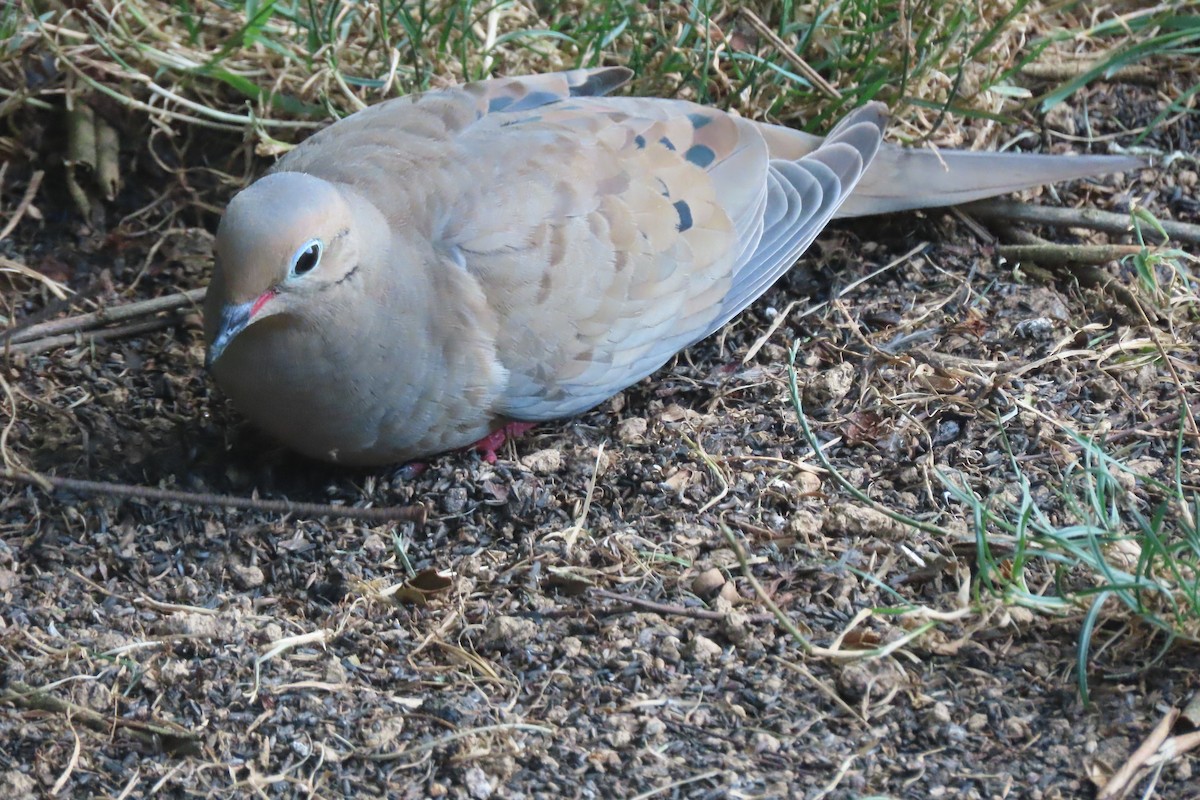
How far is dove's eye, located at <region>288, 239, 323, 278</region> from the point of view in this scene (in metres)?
2.99

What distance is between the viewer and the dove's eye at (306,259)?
9.82 feet

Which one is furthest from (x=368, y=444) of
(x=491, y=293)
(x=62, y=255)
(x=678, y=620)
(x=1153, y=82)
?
(x=1153, y=82)

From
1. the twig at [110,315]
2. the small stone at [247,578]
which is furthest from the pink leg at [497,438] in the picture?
the twig at [110,315]

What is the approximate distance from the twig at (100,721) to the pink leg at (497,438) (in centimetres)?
130

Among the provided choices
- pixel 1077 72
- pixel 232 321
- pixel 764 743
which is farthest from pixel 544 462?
pixel 1077 72

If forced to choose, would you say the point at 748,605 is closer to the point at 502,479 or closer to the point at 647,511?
the point at 647,511

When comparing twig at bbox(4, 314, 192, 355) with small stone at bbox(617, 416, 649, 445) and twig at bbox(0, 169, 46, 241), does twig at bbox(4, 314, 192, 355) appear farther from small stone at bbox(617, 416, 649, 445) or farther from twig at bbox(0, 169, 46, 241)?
small stone at bbox(617, 416, 649, 445)

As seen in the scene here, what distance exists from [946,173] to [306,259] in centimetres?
205

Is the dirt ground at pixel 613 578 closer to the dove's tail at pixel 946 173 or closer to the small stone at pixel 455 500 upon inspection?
the small stone at pixel 455 500

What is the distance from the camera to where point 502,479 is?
11.0 ft

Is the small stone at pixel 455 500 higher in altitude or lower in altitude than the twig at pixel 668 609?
lower

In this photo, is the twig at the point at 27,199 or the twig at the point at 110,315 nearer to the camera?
the twig at the point at 110,315

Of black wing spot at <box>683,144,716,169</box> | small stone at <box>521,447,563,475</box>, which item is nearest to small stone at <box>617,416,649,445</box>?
small stone at <box>521,447,563,475</box>

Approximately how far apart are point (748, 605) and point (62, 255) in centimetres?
261
